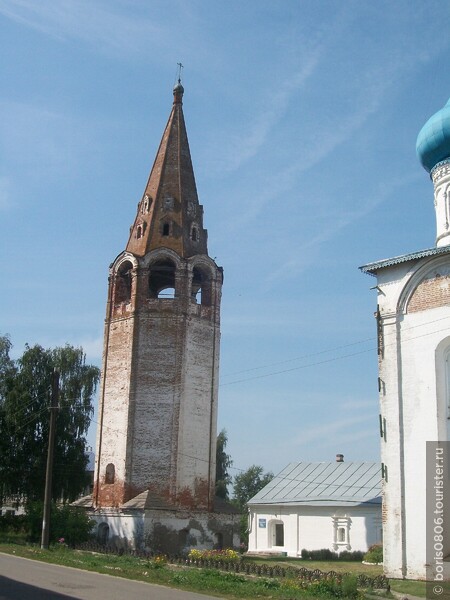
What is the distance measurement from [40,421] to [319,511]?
1292 cm

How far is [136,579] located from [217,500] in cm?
1230

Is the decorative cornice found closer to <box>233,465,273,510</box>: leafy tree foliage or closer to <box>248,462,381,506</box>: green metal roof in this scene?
<box>248,462,381,506</box>: green metal roof

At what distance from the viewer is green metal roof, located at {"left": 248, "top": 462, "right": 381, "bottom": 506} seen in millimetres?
29438

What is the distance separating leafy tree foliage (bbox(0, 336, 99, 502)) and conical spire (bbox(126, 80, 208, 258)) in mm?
7964

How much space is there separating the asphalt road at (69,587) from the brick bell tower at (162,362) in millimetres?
9320

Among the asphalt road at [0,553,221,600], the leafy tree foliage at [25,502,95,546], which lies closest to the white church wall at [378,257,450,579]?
the asphalt road at [0,553,221,600]

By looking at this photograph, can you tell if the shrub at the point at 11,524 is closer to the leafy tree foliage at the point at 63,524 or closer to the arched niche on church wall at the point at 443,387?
the leafy tree foliage at the point at 63,524

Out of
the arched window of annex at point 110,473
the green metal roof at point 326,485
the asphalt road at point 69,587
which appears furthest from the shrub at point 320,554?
the asphalt road at point 69,587

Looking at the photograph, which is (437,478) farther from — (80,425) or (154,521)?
(80,425)

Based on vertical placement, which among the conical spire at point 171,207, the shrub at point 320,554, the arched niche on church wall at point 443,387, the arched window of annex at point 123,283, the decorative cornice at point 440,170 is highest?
the conical spire at point 171,207

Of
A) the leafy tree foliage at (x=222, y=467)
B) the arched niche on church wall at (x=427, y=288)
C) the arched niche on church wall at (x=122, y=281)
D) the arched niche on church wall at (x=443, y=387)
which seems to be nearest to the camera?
the arched niche on church wall at (x=443, y=387)

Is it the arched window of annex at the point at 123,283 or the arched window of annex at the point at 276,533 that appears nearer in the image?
the arched window of annex at the point at 123,283

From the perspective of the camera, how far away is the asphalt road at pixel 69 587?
11914 millimetres

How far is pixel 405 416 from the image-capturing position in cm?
1800
